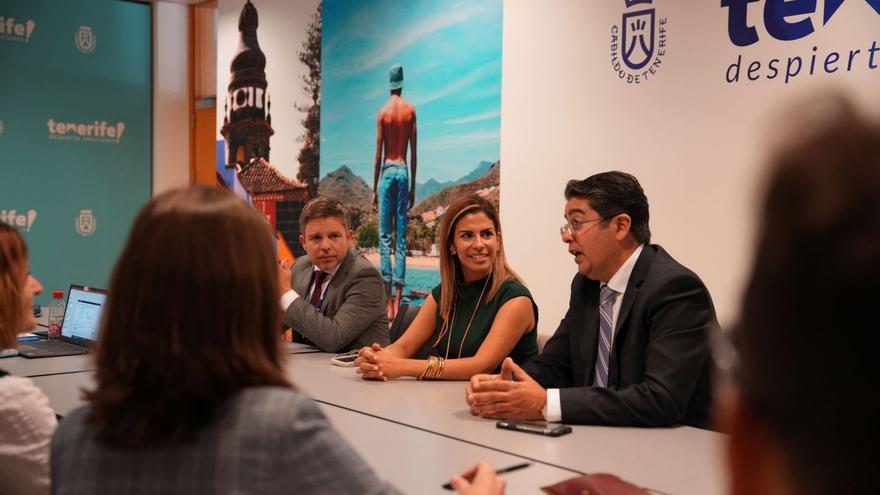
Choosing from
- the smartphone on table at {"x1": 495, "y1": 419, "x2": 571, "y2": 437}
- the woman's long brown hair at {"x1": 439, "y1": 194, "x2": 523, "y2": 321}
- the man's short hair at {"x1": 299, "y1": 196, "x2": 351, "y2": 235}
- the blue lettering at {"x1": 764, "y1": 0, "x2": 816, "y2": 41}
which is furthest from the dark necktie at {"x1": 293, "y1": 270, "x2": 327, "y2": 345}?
the blue lettering at {"x1": 764, "y1": 0, "x2": 816, "y2": 41}

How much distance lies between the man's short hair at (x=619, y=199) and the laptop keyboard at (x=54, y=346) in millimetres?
2486

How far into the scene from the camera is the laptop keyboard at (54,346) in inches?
151

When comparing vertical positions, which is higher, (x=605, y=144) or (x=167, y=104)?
(x=167, y=104)

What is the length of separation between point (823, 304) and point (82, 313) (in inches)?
162

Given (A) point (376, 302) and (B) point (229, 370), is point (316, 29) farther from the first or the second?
(B) point (229, 370)

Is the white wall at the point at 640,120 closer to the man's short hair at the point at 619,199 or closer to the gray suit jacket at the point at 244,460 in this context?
the man's short hair at the point at 619,199

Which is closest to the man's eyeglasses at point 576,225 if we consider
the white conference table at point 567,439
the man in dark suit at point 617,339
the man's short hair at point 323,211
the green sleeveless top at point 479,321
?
the man in dark suit at point 617,339

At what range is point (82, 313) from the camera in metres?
4.06

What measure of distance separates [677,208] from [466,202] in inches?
51.9

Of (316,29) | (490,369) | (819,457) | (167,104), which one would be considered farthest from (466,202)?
(167,104)

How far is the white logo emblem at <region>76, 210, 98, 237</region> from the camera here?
25.0 ft

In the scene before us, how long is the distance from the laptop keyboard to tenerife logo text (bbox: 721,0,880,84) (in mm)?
3260

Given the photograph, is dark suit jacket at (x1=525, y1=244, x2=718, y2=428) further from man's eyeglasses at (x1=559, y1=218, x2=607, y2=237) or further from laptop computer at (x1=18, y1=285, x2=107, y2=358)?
laptop computer at (x1=18, y1=285, x2=107, y2=358)

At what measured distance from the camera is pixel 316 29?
6.56 m
